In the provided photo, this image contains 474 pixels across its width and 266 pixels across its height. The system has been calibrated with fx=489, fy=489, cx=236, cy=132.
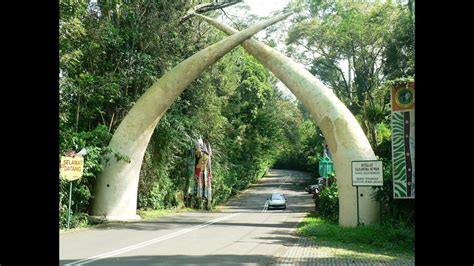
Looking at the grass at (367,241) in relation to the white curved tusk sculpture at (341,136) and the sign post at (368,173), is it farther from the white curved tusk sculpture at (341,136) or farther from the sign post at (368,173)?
the white curved tusk sculpture at (341,136)

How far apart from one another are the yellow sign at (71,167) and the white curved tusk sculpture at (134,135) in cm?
433

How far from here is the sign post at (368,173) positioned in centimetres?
1523

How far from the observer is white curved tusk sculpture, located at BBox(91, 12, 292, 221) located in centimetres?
2189

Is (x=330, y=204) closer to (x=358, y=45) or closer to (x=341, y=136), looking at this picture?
(x=341, y=136)

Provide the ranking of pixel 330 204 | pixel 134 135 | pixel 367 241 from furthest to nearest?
1. pixel 134 135
2. pixel 330 204
3. pixel 367 241

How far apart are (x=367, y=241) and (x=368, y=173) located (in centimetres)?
222

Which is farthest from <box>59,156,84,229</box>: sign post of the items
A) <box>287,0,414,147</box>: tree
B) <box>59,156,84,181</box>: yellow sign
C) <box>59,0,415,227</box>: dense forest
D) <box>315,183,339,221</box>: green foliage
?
<box>287,0,414,147</box>: tree

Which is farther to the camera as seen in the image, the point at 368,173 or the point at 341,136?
the point at 341,136

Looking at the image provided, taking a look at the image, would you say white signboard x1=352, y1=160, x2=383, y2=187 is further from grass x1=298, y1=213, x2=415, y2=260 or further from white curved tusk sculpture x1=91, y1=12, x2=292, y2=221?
white curved tusk sculpture x1=91, y1=12, x2=292, y2=221

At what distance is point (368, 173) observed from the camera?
15.5m

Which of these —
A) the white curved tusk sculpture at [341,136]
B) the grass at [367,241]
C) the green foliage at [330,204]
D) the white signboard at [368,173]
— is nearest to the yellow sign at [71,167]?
the grass at [367,241]

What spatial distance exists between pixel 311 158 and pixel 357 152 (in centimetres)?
3426

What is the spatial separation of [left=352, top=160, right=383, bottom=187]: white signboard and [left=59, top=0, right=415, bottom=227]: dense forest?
1.08m

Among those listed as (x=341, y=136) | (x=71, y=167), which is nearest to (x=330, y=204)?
(x=341, y=136)
